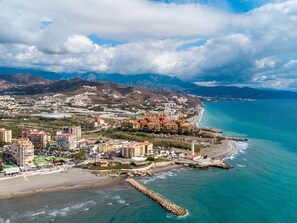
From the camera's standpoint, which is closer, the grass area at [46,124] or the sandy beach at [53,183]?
the sandy beach at [53,183]

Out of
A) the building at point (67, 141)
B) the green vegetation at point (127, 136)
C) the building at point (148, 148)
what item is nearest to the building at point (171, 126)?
the green vegetation at point (127, 136)

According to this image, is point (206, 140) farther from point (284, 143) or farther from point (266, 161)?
point (266, 161)

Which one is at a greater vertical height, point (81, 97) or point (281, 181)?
point (81, 97)

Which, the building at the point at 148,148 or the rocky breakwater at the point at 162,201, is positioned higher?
the building at the point at 148,148

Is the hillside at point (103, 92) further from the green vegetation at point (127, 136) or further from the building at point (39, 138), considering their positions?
the building at point (39, 138)

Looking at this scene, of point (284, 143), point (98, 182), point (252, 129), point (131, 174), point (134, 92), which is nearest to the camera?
point (98, 182)

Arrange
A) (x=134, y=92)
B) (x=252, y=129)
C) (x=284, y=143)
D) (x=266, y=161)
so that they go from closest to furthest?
(x=266, y=161) < (x=284, y=143) < (x=252, y=129) < (x=134, y=92)

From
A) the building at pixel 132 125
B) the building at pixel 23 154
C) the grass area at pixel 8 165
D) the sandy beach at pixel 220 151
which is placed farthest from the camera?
the building at pixel 132 125

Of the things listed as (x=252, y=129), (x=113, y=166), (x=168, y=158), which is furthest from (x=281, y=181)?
(x=252, y=129)
